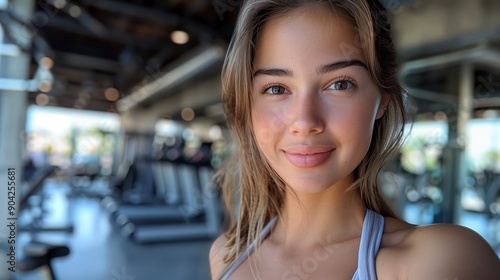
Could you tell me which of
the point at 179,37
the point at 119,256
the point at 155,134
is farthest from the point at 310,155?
the point at 155,134

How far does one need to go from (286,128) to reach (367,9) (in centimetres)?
26

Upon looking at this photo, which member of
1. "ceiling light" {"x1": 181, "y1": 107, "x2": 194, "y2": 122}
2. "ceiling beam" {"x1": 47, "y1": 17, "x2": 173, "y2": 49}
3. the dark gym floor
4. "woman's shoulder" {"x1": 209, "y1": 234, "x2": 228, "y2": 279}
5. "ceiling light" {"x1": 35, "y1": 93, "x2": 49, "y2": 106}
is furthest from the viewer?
"ceiling light" {"x1": 181, "y1": 107, "x2": 194, "y2": 122}

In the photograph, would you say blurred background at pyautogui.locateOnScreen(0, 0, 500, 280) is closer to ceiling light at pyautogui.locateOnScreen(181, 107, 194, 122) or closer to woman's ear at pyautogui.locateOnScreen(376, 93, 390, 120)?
woman's ear at pyautogui.locateOnScreen(376, 93, 390, 120)

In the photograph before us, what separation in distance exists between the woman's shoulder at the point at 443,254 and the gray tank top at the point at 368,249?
23 millimetres

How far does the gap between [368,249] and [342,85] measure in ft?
0.92

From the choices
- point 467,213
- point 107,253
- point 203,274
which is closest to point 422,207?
point 467,213

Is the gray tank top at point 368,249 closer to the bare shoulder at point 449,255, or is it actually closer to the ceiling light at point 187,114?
the bare shoulder at point 449,255

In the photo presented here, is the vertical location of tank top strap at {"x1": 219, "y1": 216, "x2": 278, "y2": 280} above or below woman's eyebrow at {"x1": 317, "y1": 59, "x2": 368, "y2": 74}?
below

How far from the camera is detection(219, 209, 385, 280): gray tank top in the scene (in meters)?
0.58

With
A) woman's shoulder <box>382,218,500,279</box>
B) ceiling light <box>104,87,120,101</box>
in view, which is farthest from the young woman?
ceiling light <box>104,87,120,101</box>

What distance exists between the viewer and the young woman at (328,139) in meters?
0.58

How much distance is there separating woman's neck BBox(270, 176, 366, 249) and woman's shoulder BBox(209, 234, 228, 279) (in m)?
0.18

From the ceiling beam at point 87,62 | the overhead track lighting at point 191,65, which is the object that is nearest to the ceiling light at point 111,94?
the overhead track lighting at point 191,65

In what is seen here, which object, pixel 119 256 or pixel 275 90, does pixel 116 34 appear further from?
pixel 275 90
